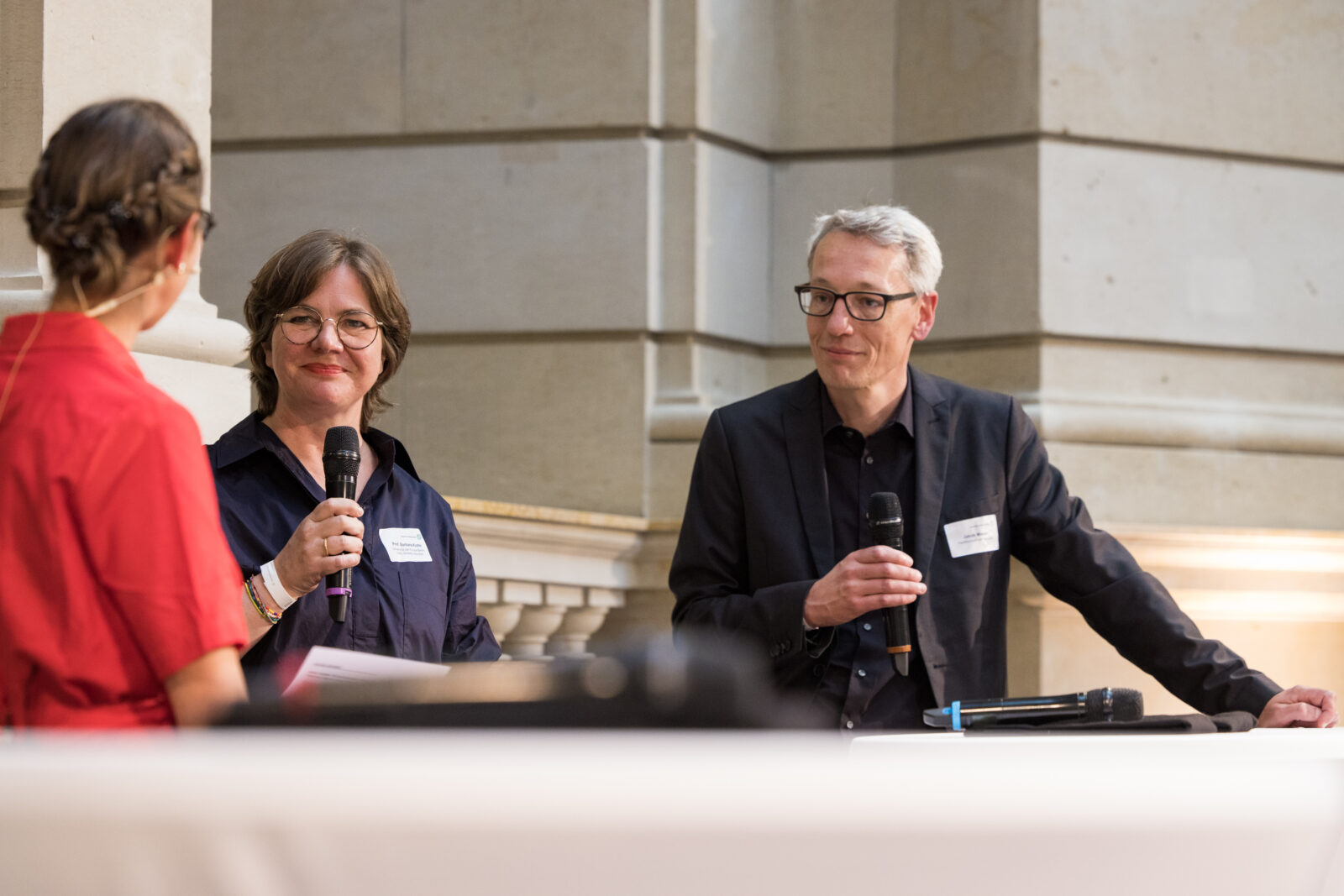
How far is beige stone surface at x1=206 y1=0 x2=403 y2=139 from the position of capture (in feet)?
17.4

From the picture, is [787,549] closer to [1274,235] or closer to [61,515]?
[61,515]

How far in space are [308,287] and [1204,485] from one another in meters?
3.34

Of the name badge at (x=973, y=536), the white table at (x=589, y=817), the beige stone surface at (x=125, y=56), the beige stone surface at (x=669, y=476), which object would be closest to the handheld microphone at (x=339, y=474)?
the beige stone surface at (x=125, y=56)

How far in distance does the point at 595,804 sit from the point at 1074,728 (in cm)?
154

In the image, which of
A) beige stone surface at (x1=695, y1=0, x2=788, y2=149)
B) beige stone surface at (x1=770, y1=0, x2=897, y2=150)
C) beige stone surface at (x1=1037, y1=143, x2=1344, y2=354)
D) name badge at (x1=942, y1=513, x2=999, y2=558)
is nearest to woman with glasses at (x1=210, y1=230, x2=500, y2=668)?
name badge at (x1=942, y1=513, x2=999, y2=558)

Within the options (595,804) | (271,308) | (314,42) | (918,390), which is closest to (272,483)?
(271,308)

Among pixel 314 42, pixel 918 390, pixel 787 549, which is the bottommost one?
pixel 787 549

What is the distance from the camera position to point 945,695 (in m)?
3.11

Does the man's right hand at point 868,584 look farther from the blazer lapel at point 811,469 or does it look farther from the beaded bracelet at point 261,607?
the beaded bracelet at point 261,607

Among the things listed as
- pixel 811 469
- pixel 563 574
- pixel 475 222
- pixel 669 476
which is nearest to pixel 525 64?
pixel 475 222

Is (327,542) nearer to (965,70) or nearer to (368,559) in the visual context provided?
(368,559)

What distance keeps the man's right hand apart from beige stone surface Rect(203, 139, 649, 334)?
238 cm

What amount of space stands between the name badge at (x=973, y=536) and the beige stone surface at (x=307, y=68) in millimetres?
2888

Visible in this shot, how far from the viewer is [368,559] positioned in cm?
275
